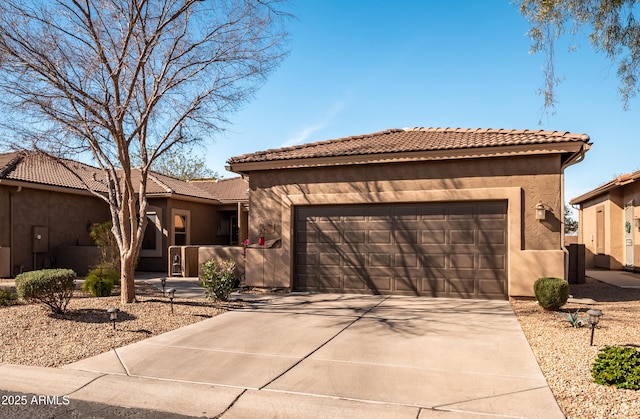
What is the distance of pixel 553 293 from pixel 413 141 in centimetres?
548

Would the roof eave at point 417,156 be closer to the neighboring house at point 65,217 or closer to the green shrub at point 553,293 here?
the green shrub at point 553,293

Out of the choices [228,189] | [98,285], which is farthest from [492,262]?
[228,189]

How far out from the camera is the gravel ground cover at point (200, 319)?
4688 millimetres

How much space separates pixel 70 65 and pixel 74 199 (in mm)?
9588

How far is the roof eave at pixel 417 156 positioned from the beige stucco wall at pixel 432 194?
21 centimetres

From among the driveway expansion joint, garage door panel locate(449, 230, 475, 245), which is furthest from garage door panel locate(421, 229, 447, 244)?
the driveway expansion joint

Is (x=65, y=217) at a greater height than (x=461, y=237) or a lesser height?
greater

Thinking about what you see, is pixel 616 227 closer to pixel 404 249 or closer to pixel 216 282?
pixel 404 249

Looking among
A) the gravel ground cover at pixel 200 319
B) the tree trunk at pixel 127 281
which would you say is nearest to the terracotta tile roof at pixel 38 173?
the tree trunk at pixel 127 281

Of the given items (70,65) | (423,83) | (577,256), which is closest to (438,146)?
(423,83)

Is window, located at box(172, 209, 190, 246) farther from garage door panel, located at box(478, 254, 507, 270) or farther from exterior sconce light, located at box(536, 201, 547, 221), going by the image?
exterior sconce light, located at box(536, 201, 547, 221)

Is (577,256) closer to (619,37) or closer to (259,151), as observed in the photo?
(619,37)

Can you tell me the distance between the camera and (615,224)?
62.7 feet

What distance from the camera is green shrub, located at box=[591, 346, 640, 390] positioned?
477cm
